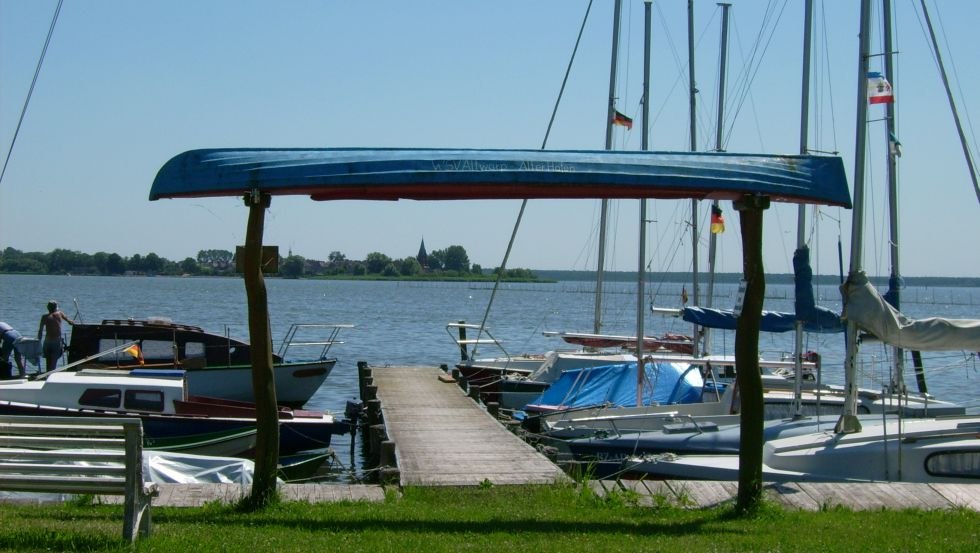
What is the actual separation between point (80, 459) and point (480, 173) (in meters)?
3.74

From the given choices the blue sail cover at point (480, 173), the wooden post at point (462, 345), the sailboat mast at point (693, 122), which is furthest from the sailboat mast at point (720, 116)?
the blue sail cover at point (480, 173)

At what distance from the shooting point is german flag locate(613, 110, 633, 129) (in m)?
27.8

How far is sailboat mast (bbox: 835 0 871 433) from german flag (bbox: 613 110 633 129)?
40.9ft

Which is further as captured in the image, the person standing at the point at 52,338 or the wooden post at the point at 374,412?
the person standing at the point at 52,338

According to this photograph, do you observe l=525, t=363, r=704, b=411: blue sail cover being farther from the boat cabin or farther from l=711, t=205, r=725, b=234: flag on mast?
the boat cabin

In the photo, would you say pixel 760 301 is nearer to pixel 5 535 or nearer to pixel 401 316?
pixel 5 535

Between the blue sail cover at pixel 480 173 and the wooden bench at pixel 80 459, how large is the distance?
2.16 meters

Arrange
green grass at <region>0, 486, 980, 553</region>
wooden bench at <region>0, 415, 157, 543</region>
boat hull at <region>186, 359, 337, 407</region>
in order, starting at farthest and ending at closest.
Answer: boat hull at <region>186, 359, 337, 407</region> < green grass at <region>0, 486, 980, 553</region> < wooden bench at <region>0, 415, 157, 543</region>

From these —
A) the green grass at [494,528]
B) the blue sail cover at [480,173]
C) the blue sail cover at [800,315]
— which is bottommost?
the green grass at [494,528]

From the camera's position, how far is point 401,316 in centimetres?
8662

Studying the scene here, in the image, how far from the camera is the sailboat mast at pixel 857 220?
1355cm

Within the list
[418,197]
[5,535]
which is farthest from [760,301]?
[5,535]

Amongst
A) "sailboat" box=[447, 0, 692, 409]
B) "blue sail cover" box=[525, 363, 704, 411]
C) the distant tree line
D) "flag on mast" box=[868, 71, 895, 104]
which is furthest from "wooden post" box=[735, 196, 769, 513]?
the distant tree line

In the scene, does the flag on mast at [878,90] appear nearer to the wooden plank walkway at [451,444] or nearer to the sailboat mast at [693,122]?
the wooden plank walkway at [451,444]
